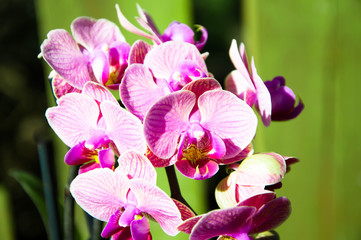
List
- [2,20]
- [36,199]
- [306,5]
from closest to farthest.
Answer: [36,199]
[306,5]
[2,20]

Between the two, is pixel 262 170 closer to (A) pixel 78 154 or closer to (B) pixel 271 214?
(B) pixel 271 214

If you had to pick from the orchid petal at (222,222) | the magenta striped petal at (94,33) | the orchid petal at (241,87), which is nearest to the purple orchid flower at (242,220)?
the orchid petal at (222,222)

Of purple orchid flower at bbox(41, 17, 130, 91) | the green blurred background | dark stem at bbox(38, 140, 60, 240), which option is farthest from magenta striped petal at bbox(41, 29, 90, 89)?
the green blurred background

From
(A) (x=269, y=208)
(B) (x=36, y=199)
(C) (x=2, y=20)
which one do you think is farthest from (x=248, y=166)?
(C) (x=2, y=20)

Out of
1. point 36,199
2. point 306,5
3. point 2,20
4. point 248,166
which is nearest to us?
point 248,166

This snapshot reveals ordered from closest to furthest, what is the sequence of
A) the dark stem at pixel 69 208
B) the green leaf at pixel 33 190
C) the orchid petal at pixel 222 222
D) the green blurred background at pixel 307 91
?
the orchid petal at pixel 222 222, the dark stem at pixel 69 208, the green leaf at pixel 33 190, the green blurred background at pixel 307 91

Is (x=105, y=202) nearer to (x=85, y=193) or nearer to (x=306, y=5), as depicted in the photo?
(x=85, y=193)

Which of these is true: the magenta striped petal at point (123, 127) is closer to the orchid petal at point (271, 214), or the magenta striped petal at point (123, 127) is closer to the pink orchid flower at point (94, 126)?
the pink orchid flower at point (94, 126)
